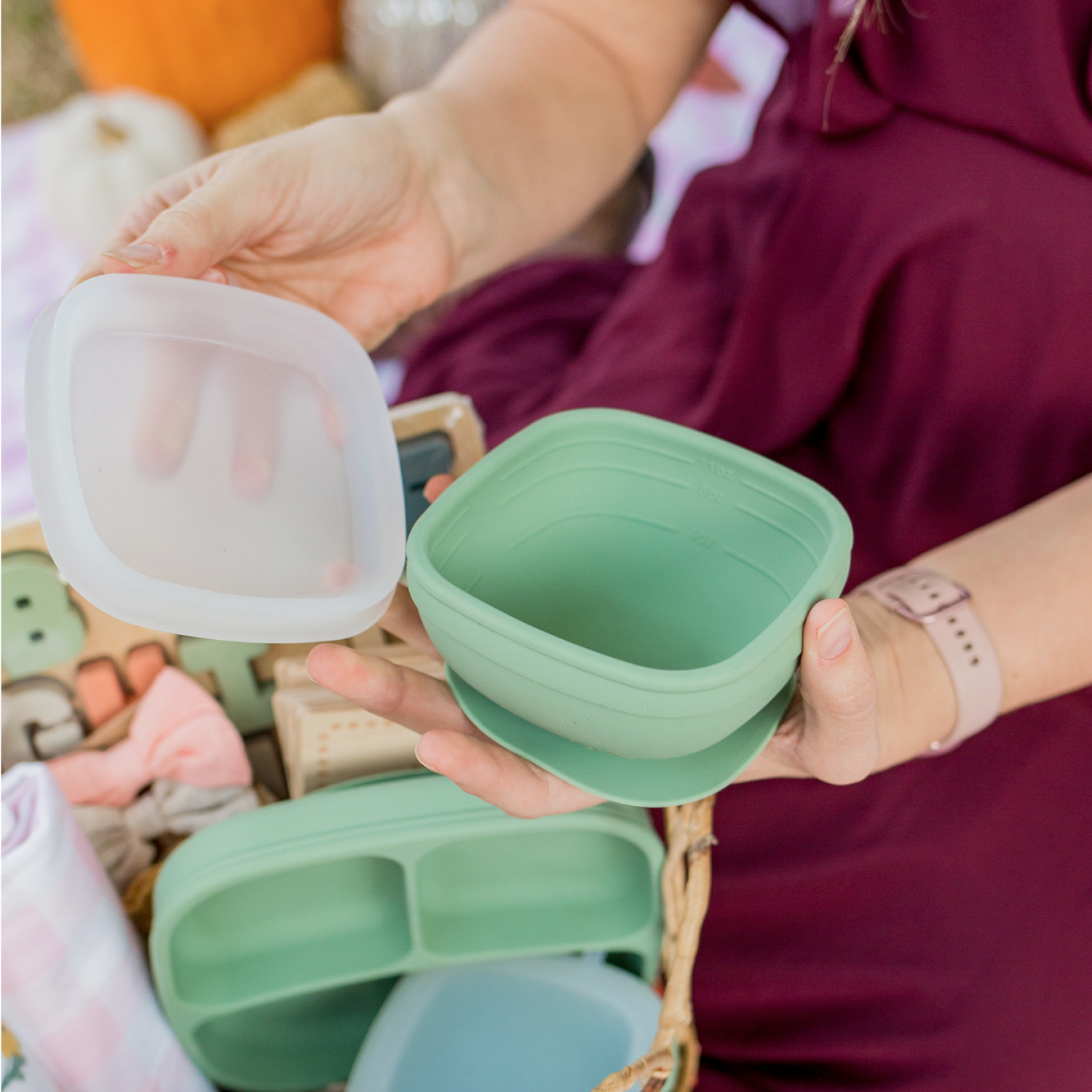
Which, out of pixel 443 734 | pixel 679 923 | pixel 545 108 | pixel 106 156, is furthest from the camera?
pixel 106 156

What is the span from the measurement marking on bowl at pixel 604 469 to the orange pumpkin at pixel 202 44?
42.9 inches

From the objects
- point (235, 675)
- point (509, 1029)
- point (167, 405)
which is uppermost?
point (167, 405)

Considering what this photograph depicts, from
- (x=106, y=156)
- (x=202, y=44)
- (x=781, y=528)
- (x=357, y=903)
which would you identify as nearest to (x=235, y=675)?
(x=357, y=903)

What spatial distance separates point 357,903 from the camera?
598 millimetres

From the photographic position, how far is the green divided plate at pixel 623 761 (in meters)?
0.42

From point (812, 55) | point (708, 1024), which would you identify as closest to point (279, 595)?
point (708, 1024)

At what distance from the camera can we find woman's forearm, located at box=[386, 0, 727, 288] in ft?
2.23

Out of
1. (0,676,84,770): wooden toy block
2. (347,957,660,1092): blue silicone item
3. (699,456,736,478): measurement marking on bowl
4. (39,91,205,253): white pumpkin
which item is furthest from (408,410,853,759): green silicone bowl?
(39,91,205,253): white pumpkin

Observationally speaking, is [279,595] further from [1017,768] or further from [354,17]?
[354,17]

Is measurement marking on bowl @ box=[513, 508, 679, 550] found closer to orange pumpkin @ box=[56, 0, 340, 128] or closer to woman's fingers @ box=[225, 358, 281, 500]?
woman's fingers @ box=[225, 358, 281, 500]

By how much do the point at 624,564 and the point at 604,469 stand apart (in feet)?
0.16

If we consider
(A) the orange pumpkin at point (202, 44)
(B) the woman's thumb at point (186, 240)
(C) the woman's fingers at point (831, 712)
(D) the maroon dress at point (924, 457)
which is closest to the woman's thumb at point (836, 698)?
(C) the woman's fingers at point (831, 712)

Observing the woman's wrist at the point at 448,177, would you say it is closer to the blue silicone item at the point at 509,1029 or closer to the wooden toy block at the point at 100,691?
the wooden toy block at the point at 100,691

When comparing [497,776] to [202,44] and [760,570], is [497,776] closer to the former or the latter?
[760,570]
